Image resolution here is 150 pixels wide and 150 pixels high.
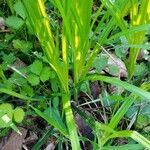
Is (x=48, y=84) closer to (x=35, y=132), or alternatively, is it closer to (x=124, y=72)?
(x=35, y=132)

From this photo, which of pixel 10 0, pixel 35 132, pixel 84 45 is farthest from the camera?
pixel 10 0

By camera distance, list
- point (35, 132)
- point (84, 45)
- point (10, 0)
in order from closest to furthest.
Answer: point (84, 45), point (35, 132), point (10, 0)

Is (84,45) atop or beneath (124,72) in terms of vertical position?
atop

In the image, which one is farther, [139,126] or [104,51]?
[104,51]

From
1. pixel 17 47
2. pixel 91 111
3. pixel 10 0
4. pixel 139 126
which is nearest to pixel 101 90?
pixel 91 111

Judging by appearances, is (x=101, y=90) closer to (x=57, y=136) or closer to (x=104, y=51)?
(x=104, y=51)

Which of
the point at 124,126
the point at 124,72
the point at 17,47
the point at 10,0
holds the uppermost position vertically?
the point at 10,0

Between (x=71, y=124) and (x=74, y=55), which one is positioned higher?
(x=74, y=55)
